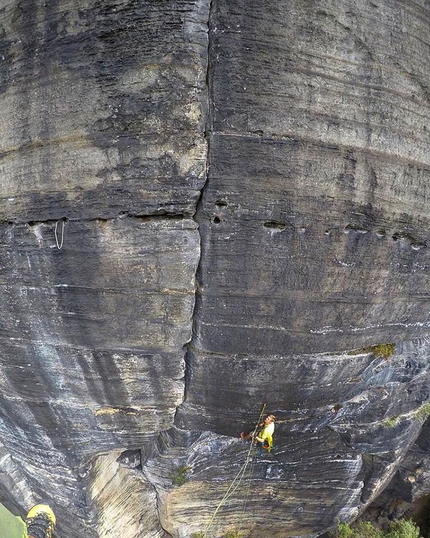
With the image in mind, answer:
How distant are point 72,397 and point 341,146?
3.41 metres

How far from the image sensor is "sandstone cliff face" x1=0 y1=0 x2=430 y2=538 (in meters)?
3.07

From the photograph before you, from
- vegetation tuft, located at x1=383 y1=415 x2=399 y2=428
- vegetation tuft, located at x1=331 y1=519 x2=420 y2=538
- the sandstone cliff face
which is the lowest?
vegetation tuft, located at x1=331 y1=519 x2=420 y2=538

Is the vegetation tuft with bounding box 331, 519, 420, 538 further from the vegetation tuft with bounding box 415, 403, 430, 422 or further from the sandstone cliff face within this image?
the sandstone cliff face

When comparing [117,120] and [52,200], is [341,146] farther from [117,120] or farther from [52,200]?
[52,200]

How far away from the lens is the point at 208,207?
10.6 ft

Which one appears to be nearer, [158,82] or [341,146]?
[158,82]

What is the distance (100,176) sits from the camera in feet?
10.5

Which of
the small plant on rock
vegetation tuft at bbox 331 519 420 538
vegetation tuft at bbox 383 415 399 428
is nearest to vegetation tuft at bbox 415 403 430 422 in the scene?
vegetation tuft at bbox 383 415 399 428

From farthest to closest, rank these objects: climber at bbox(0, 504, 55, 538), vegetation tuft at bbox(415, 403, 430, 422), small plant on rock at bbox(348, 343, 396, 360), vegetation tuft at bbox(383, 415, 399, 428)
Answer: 1. vegetation tuft at bbox(415, 403, 430, 422)
2. vegetation tuft at bbox(383, 415, 399, 428)
3. climber at bbox(0, 504, 55, 538)
4. small plant on rock at bbox(348, 343, 396, 360)

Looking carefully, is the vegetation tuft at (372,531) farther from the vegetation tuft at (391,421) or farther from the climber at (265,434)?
the climber at (265,434)

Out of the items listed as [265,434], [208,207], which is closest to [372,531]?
[265,434]

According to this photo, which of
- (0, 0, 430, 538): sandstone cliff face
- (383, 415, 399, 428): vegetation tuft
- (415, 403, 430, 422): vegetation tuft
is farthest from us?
(415, 403, 430, 422): vegetation tuft

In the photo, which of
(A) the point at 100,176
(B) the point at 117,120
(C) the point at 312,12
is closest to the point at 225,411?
(A) the point at 100,176

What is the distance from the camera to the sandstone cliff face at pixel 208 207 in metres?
3.07
